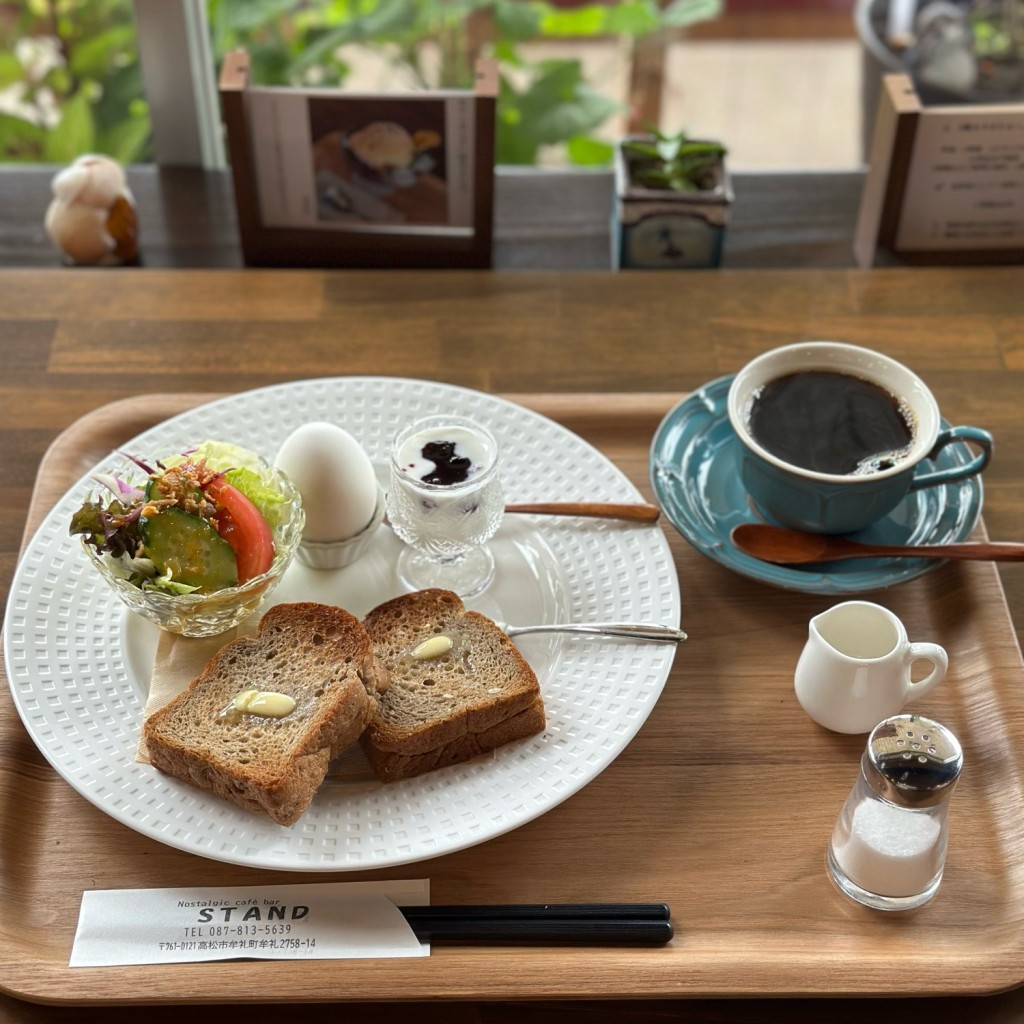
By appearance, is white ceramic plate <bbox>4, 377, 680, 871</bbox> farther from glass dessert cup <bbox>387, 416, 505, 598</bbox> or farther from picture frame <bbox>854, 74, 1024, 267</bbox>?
picture frame <bbox>854, 74, 1024, 267</bbox>

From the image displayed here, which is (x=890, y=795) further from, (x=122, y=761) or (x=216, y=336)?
(x=216, y=336)

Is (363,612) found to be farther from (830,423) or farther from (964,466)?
(964,466)

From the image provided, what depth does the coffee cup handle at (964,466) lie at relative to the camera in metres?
1.23

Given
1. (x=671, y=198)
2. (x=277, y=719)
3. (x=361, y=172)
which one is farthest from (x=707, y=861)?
(x=361, y=172)

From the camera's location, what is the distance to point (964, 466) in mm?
1274

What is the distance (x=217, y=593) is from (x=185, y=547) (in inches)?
2.3

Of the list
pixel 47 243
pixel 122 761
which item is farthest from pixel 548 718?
pixel 47 243

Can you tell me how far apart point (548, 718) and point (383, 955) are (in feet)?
0.86

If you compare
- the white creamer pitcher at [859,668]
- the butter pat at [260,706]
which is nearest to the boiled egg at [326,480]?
the butter pat at [260,706]

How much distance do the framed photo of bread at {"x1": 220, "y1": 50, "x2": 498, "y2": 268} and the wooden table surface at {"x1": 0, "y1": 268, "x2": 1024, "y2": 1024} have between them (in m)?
0.07

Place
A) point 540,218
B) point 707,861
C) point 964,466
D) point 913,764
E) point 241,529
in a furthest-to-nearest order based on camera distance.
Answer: point 540,218 → point 964,466 → point 241,529 → point 707,861 → point 913,764

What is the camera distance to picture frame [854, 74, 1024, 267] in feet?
5.49

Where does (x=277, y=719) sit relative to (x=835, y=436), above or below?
below

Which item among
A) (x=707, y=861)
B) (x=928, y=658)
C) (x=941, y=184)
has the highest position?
(x=941, y=184)
